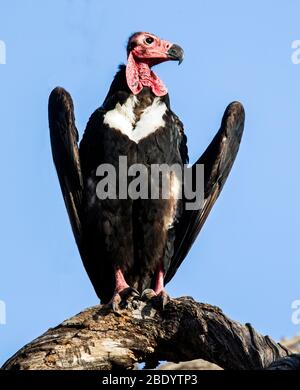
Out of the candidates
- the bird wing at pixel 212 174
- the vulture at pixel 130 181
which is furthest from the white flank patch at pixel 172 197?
the bird wing at pixel 212 174

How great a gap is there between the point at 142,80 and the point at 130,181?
145 cm

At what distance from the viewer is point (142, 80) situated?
43.2 ft

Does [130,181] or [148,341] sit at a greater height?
Answer: [130,181]

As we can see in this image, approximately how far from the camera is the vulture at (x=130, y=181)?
12.4 m

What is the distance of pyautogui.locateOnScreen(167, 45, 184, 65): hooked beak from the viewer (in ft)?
44.8

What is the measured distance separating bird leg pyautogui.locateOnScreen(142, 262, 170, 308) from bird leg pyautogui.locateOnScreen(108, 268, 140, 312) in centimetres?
14

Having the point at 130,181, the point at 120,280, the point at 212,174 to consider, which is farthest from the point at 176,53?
the point at 120,280

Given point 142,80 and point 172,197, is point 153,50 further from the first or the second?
point 172,197

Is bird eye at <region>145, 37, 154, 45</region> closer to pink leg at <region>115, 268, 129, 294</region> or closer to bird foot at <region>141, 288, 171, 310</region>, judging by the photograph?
pink leg at <region>115, 268, 129, 294</region>

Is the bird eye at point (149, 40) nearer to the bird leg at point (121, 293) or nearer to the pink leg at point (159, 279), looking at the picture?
the pink leg at point (159, 279)

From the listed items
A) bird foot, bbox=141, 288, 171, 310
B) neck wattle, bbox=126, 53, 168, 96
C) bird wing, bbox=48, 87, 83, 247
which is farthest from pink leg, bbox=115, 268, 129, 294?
neck wattle, bbox=126, 53, 168, 96
